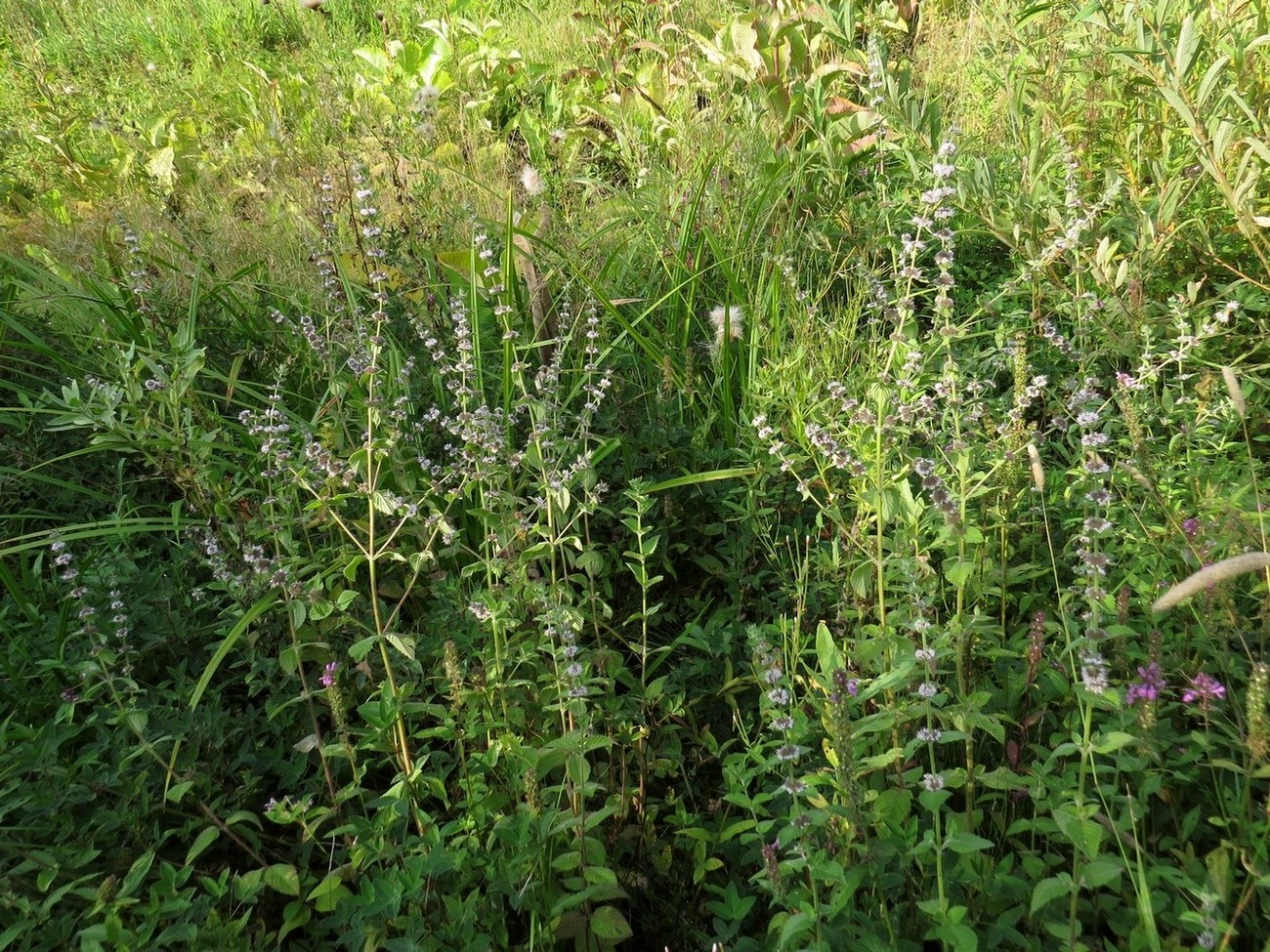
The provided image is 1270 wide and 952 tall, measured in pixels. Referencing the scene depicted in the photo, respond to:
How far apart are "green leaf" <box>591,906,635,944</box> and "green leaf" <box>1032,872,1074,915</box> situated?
0.60m

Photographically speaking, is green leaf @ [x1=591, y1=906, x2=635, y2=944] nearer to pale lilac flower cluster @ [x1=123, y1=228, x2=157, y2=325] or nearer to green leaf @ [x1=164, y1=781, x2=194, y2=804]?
green leaf @ [x1=164, y1=781, x2=194, y2=804]

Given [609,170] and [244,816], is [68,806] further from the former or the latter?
[609,170]

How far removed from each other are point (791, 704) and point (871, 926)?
46cm

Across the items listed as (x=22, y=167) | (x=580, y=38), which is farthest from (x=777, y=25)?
(x=22, y=167)

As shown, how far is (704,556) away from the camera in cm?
221

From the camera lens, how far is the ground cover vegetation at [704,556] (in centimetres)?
137

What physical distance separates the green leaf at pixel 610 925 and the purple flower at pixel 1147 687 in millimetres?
824

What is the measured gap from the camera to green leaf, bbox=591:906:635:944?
1408mm

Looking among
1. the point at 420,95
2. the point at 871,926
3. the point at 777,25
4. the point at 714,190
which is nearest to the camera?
the point at 871,926

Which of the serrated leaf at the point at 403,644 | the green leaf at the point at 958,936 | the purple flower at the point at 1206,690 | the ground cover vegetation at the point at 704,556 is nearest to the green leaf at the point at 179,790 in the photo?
the ground cover vegetation at the point at 704,556

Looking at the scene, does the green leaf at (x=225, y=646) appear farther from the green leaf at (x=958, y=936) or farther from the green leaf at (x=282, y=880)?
the green leaf at (x=958, y=936)

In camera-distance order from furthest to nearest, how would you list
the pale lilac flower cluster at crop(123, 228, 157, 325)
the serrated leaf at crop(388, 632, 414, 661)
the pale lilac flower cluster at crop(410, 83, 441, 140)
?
the pale lilac flower cluster at crop(410, 83, 441, 140), the pale lilac flower cluster at crop(123, 228, 157, 325), the serrated leaf at crop(388, 632, 414, 661)

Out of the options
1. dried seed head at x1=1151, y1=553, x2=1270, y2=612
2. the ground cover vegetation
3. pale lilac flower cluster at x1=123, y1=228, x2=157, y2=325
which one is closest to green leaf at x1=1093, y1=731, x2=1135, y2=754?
the ground cover vegetation

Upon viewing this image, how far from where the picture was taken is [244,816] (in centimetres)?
155
